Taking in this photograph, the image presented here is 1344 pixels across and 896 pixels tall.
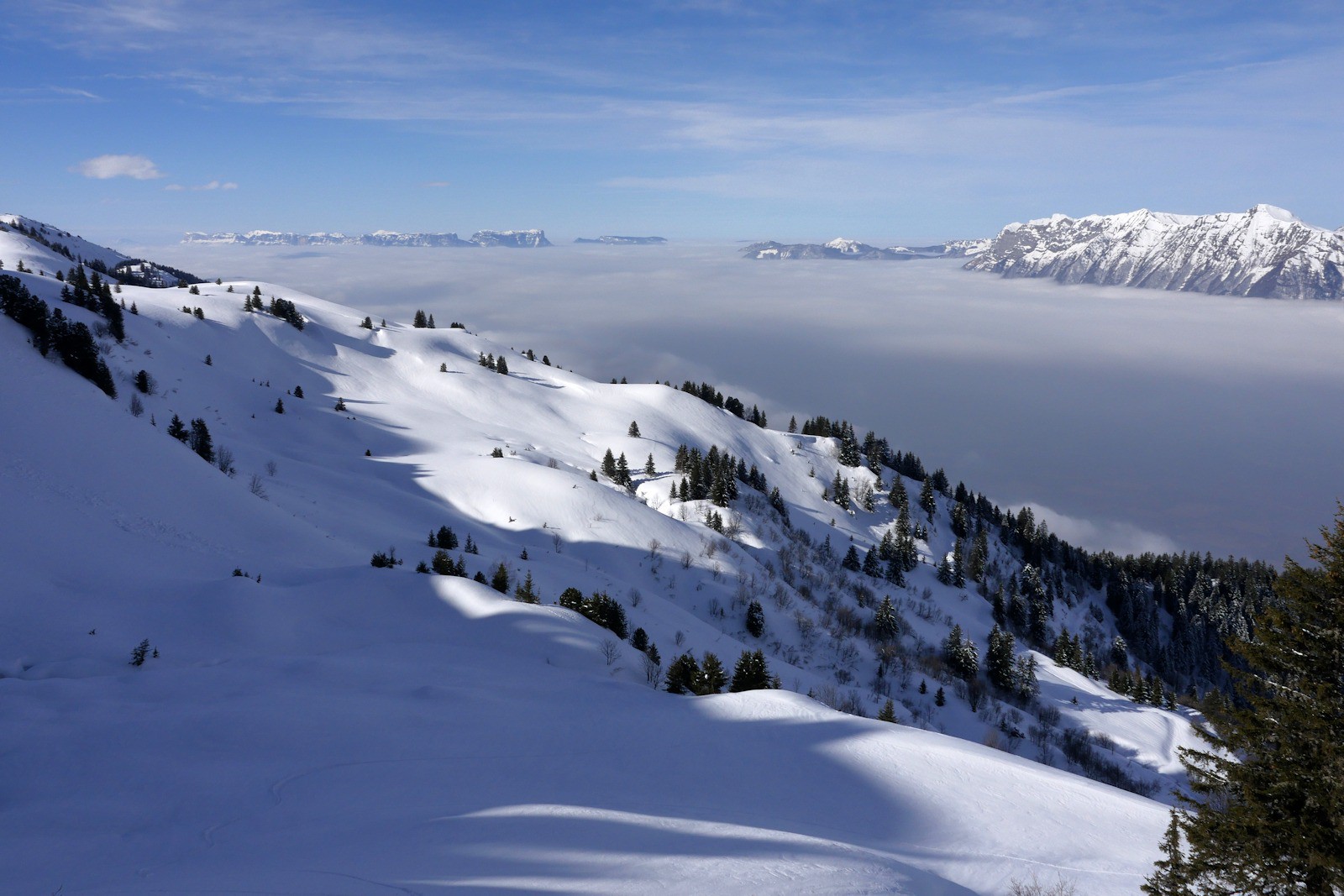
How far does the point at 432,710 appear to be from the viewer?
774 inches

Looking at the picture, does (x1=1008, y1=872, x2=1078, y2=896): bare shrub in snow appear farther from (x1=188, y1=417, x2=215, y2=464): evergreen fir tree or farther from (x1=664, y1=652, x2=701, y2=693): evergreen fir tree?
(x1=188, y1=417, x2=215, y2=464): evergreen fir tree

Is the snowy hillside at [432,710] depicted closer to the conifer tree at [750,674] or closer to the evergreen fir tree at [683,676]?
the evergreen fir tree at [683,676]

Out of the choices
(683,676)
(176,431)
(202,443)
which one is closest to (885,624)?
(683,676)

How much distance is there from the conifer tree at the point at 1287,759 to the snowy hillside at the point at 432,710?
5065 millimetres

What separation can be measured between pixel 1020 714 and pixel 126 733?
261 feet

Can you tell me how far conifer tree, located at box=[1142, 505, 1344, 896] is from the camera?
8750mm

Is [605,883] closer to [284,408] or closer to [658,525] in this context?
[658,525]

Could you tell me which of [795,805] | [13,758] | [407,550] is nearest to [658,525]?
[407,550]

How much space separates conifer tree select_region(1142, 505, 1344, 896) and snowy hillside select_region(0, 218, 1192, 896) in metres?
5.07

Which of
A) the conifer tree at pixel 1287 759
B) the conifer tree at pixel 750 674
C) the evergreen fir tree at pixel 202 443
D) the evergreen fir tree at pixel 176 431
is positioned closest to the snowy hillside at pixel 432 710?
the evergreen fir tree at pixel 202 443

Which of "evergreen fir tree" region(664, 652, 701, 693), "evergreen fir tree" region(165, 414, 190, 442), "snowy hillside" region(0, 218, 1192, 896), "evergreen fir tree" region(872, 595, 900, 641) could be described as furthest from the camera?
"evergreen fir tree" region(872, 595, 900, 641)

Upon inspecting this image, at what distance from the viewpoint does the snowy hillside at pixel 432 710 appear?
11.7 meters

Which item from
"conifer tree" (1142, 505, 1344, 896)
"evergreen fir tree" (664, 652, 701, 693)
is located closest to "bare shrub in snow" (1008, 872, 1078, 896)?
"conifer tree" (1142, 505, 1344, 896)

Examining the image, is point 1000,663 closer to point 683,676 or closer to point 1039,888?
point 683,676
